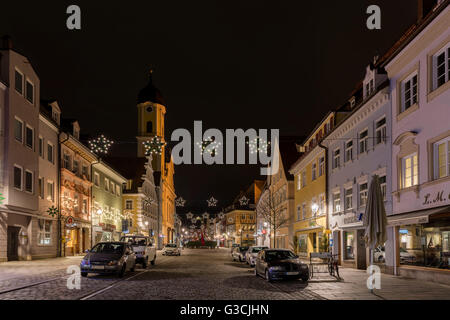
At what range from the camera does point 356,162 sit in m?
27.7

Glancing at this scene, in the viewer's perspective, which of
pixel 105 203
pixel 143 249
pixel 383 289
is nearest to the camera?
pixel 383 289

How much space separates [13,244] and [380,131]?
22.9 metres

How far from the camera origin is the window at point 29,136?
31769 mm

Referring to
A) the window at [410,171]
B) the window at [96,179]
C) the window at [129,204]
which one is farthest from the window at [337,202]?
the window at [129,204]

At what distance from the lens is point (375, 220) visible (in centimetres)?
1642

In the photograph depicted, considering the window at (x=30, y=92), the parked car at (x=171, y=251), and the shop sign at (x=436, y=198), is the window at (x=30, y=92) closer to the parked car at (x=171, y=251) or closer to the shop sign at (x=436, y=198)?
the shop sign at (x=436, y=198)

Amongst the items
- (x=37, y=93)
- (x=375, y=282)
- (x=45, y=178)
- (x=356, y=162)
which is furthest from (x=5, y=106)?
(x=375, y=282)

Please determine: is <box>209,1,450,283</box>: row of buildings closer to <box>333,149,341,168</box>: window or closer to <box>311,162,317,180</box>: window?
<box>333,149,341,168</box>: window

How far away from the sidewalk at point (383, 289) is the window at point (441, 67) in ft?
23.1

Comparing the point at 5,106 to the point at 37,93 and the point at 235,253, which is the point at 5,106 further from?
the point at 235,253

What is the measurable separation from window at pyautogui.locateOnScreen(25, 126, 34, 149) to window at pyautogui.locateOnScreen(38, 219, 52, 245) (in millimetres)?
5825

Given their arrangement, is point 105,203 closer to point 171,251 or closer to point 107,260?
point 171,251

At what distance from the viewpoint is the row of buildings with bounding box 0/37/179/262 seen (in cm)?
2921

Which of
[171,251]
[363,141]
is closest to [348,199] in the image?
[363,141]
